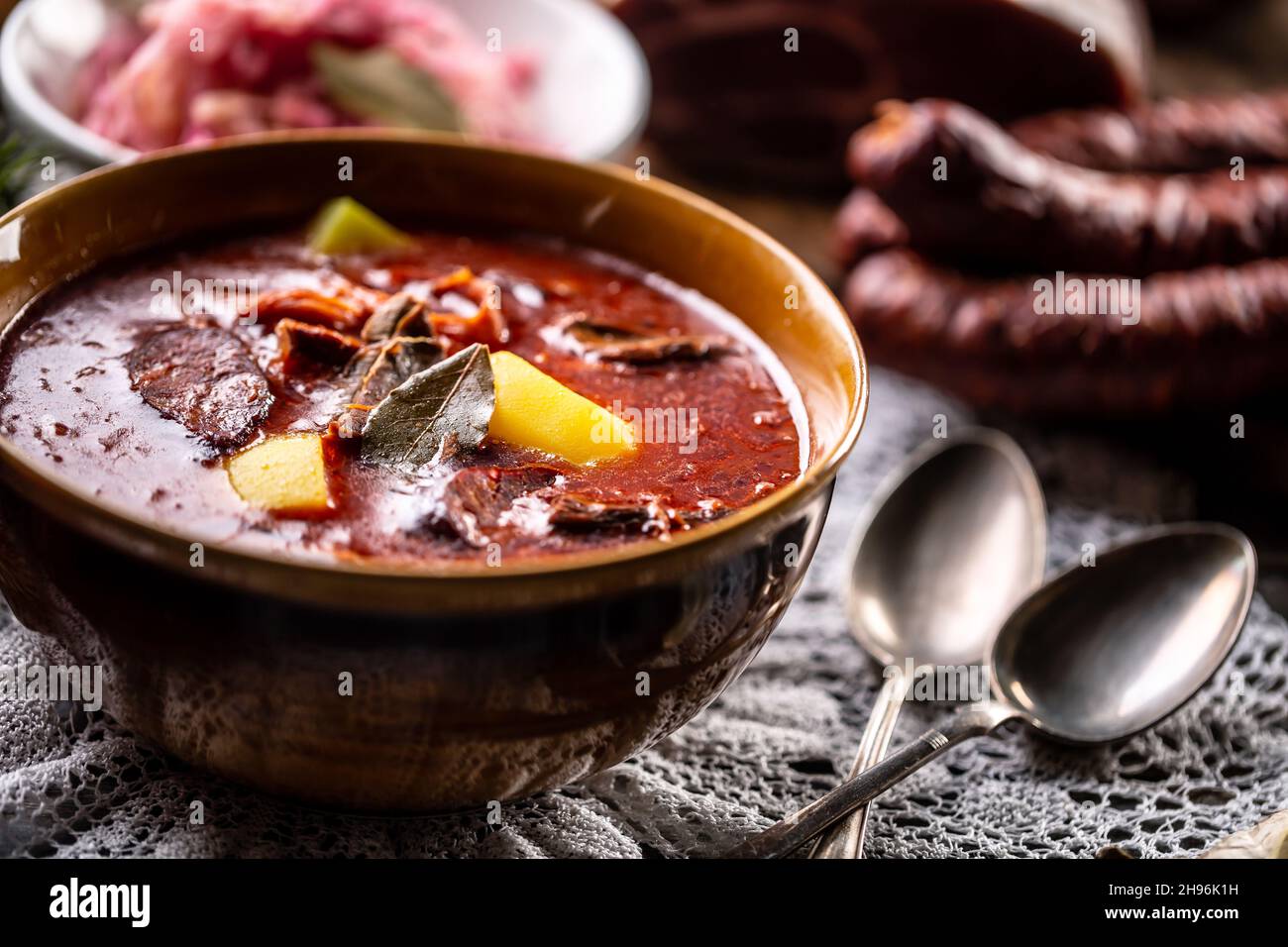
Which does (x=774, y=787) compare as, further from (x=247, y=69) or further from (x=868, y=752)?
(x=247, y=69)

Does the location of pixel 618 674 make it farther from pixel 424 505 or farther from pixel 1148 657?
pixel 1148 657

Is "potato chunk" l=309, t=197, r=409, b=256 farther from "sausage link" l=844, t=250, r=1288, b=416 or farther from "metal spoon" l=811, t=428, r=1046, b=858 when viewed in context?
"sausage link" l=844, t=250, r=1288, b=416

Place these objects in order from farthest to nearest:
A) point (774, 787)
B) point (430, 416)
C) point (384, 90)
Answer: point (384, 90) < point (774, 787) < point (430, 416)

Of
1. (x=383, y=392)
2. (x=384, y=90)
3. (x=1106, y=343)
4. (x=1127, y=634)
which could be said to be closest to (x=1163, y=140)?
(x=1106, y=343)

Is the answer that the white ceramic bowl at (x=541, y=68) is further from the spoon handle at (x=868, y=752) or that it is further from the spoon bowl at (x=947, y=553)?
the spoon handle at (x=868, y=752)

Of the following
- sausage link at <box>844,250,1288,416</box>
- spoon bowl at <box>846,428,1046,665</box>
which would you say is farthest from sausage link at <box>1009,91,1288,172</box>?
spoon bowl at <box>846,428,1046,665</box>

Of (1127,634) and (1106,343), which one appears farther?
(1106,343)
